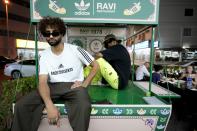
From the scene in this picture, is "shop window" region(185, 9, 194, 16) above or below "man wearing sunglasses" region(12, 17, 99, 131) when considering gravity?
above

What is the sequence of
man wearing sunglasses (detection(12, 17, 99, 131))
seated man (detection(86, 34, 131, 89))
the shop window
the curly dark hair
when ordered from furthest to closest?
the shop window → seated man (detection(86, 34, 131, 89)) → the curly dark hair → man wearing sunglasses (detection(12, 17, 99, 131))

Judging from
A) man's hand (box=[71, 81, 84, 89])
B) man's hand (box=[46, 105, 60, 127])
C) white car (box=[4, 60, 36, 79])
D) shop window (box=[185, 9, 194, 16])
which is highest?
shop window (box=[185, 9, 194, 16])

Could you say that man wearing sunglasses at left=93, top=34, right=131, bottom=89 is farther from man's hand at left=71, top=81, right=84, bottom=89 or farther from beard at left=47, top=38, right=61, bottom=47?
beard at left=47, top=38, right=61, bottom=47

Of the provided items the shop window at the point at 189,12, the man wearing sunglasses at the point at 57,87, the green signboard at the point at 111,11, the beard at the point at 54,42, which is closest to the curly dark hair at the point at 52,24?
the man wearing sunglasses at the point at 57,87

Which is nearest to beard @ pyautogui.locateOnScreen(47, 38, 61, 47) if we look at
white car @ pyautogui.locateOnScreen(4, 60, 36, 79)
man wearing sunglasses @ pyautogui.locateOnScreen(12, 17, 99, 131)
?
man wearing sunglasses @ pyautogui.locateOnScreen(12, 17, 99, 131)

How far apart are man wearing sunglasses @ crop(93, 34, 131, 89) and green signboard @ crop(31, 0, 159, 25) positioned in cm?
95

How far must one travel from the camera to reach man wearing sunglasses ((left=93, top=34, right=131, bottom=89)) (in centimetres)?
409

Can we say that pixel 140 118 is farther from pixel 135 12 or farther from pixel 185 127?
pixel 185 127

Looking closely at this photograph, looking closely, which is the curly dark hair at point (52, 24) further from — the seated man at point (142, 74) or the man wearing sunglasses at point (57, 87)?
the seated man at point (142, 74)

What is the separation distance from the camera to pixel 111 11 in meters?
3.33

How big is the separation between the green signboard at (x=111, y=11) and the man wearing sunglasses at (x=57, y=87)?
528 mm

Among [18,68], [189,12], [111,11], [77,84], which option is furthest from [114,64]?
[189,12]

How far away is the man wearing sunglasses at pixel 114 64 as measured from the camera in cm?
409

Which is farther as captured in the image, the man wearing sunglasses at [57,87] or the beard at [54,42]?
the beard at [54,42]
